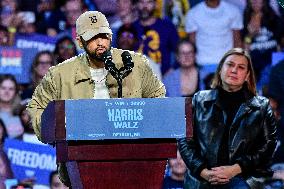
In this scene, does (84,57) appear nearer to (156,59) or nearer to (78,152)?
(78,152)

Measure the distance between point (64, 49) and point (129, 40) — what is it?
0.59 meters

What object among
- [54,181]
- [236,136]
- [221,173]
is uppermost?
[236,136]

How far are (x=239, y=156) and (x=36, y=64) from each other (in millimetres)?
2864

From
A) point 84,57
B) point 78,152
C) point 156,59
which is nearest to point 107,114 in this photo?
point 78,152

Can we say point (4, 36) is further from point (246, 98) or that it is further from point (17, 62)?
point (246, 98)

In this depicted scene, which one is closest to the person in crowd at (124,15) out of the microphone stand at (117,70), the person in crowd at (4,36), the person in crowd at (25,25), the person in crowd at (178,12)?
the person in crowd at (178,12)

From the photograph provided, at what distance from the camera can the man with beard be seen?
4.22 metres

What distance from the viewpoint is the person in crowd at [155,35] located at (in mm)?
7613

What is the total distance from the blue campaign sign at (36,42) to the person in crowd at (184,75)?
1.07m

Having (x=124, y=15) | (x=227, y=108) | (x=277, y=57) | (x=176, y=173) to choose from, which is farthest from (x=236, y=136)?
(x=124, y=15)

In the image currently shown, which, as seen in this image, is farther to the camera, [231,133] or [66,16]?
[66,16]

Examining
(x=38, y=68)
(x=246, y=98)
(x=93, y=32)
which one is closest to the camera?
(x=93, y=32)

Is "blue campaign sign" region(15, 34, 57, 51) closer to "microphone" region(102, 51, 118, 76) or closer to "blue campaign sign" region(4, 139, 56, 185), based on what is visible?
"blue campaign sign" region(4, 139, 56, 185)

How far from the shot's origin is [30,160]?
24.8 ft
